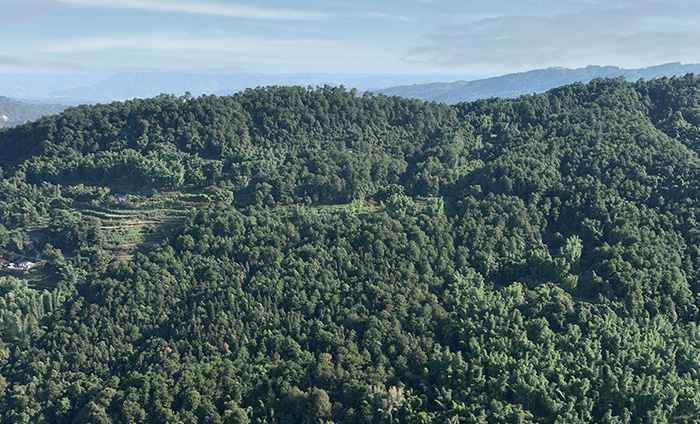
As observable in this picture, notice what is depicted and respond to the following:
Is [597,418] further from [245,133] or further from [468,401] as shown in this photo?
[245,133]

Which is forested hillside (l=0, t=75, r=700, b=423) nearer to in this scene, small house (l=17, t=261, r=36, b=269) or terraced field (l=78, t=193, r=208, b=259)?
terraced field (l=78, t=193, r=208, b=259)

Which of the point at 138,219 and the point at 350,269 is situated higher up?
the point at 138,219

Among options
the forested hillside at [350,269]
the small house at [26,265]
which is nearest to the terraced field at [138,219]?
the forested hillside at [350,269]

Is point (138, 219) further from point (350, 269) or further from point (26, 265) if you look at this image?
point (350, 269)

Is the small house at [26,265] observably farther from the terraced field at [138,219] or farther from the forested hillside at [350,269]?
the terraced field at [138,219]

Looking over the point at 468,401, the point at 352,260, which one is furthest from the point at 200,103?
the point at 468,401

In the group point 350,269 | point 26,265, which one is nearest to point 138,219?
point 26,265

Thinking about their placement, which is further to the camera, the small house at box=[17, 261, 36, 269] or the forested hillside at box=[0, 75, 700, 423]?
the small house at box=[17, 261, 36, 269]

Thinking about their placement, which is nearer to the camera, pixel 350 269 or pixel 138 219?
pixel 350 269

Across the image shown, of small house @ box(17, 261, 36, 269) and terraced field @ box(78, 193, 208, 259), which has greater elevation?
terraced field @ box(78, 193, 208, 259)

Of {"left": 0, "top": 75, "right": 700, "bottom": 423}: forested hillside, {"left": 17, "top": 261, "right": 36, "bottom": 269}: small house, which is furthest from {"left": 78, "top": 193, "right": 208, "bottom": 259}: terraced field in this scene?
{"left": 17, "top": 261, "right": 36, "bottom": 269}: small house
